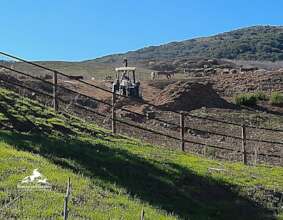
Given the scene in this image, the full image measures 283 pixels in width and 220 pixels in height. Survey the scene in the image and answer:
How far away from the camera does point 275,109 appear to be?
112ft

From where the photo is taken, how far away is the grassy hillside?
35.6 ft

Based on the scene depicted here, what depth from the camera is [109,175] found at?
14109mm

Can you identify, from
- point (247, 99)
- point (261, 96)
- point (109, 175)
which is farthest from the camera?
point (261, 96)

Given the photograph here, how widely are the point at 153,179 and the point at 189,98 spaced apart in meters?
19.2

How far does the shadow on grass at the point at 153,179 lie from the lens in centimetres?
1367

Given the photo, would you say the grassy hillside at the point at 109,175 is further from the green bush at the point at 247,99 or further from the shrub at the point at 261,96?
the shrub at the point at 261,96

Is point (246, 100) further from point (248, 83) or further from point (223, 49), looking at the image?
point (223, 49)

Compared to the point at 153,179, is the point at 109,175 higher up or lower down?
higher up

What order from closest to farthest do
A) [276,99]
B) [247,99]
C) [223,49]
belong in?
[247,99]
[276,99]
[223,49]

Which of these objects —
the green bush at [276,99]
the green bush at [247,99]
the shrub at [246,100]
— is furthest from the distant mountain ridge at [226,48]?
the shrub at [246,100]

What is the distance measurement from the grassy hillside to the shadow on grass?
2cm

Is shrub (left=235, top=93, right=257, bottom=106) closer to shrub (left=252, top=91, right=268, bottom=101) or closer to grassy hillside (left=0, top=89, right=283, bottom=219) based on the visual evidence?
shrub (left=252, top=91, right=268, bottom=101)

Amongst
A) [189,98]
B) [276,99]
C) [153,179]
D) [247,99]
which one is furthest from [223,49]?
[153,179]

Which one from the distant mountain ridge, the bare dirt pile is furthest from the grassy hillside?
the distant mountain ridge
